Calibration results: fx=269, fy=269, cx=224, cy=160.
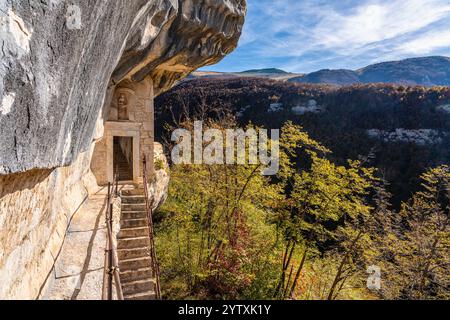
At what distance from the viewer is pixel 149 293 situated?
5.18 meters

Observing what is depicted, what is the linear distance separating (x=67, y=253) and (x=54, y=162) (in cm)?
235

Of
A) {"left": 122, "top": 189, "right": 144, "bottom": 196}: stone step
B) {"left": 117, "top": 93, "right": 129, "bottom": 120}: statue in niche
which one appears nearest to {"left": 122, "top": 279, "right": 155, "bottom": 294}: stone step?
{"left": 122, "top": 189, "right": 144, "bottom": 196}: stone step

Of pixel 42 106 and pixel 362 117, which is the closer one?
pixel 42 106

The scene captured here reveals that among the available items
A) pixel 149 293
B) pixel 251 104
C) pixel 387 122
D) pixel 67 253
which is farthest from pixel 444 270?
pixel 251 104

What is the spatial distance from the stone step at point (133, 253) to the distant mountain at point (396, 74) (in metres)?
75.4

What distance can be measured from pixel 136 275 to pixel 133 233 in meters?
0.95

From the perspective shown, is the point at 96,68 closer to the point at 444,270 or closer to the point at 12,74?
the point at 12,74

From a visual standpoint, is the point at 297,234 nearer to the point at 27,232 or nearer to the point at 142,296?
the point at 142,296

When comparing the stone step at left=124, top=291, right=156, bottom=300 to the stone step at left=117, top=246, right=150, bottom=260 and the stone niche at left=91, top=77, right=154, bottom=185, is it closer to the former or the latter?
the stone step at left=117, top=246, right=150, bottom=260

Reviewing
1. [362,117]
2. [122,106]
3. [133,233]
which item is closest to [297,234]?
[133,233]

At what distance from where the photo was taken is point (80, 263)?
3.81 meters

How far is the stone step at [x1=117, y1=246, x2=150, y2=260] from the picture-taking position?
17.9 ft

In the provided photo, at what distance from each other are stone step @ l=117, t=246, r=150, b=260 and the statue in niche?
4691 mm

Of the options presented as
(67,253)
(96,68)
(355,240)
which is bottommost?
(355,240)
